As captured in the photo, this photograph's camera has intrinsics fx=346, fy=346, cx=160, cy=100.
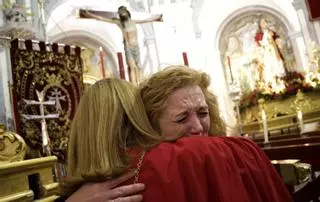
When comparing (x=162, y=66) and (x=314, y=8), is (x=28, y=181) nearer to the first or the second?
(x=314, y=8)

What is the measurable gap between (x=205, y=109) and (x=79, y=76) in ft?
11.8

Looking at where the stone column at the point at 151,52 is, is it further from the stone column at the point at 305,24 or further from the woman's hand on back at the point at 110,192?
the woman's hand on back at the point at 110,192

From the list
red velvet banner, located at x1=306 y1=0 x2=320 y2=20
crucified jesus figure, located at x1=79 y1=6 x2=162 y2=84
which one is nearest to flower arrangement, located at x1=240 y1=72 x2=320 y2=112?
crucified jesus figure, located at x1=79 y1=6 x2=162 y2=84

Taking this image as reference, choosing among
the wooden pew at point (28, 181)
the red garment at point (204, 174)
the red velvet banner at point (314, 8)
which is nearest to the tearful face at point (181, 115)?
the red garment at point (204, 174)

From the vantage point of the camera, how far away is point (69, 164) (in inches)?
39.6

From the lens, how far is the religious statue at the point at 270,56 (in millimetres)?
10781

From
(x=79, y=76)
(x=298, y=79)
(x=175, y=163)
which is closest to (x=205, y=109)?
(x=175, y=163)

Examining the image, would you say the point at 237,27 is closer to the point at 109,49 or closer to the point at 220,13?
the point at 220,13

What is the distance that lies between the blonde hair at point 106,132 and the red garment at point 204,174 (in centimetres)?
9

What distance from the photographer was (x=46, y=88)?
13.4 ft

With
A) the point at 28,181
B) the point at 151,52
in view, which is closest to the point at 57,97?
the point at 28,181

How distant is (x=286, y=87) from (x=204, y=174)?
350 inches

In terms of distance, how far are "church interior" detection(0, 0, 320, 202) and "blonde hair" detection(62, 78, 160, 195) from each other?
1.45ft

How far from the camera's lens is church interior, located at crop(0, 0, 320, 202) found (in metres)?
2.36
